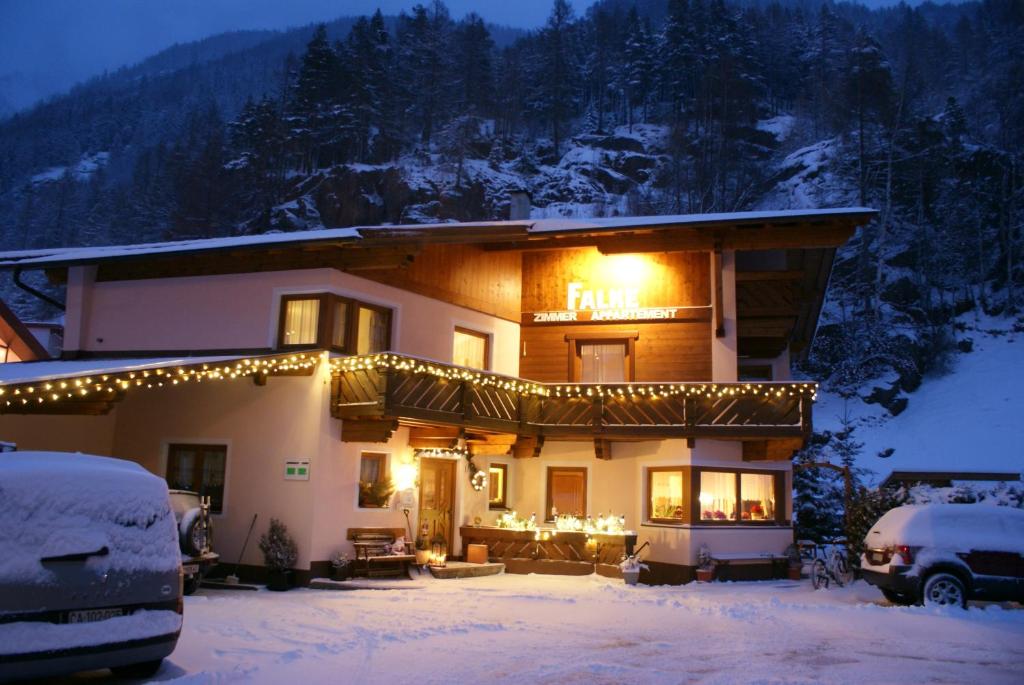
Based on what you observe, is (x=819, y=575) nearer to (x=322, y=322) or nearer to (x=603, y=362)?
(x=603, y=362)

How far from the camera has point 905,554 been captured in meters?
14.7

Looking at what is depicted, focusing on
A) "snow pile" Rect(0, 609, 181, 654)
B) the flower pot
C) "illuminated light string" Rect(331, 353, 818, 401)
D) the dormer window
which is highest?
the dormer window

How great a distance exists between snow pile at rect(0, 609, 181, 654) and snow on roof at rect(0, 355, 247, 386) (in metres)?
6.85

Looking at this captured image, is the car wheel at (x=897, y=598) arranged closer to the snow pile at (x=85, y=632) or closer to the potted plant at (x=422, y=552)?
the potted plant at (x=422, y=552)

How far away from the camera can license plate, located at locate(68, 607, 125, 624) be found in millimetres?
7277

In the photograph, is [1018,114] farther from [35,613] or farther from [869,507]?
[35,613]

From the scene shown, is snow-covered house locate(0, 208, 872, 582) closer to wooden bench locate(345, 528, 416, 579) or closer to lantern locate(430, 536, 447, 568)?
wooden bench locate(345, 528, 416, 579)

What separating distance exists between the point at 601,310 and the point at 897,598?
10048mm

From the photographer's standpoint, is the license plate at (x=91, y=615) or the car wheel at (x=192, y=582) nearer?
the license plate at (x=91, y=615)

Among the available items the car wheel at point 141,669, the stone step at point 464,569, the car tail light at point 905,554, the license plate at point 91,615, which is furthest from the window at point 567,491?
the license plate at point 91,615

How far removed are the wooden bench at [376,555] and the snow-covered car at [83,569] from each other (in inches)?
360

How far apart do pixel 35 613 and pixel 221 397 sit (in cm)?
1148

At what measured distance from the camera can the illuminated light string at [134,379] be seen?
13344mm

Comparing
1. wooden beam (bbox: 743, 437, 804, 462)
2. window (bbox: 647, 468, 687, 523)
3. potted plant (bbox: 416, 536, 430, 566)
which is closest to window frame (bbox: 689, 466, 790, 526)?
window (bbox: 647, 468, 687, 523)
